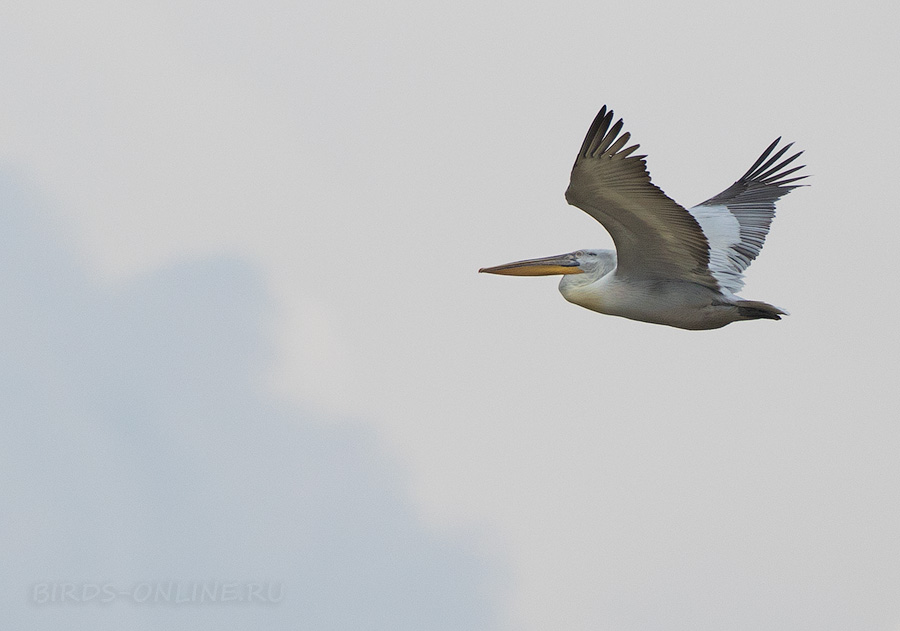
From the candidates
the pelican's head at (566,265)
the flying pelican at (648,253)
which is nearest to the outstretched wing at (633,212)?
the flying pelican at (648,253)

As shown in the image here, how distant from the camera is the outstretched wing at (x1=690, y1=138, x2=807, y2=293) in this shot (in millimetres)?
10875

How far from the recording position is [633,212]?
9.27m

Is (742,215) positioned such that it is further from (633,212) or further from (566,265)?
(633,212)


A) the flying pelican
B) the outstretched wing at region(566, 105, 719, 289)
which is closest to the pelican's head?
the flying pelican

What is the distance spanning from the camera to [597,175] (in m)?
8.91

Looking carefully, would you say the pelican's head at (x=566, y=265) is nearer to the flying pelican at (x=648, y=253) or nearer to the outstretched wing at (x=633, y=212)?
the flying pelican at (x=648, y=253)

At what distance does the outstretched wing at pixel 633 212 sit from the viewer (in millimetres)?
8672

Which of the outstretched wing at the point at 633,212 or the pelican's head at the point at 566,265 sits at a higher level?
the outstretched wing at the point at 633,212

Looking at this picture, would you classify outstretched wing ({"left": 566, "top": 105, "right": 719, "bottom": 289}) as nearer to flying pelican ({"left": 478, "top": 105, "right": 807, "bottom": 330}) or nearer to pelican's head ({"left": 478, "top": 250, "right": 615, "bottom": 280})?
flying pelican ({"left": 478, "top": 105, "right": 807, "bottom": 330})

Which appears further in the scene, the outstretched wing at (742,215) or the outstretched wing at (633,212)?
the outstretched wing at (742,215)

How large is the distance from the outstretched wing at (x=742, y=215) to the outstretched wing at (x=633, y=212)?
62 cm

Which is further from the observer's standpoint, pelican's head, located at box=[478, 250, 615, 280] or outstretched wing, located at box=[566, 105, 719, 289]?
pelican's head, located at box=[478, 250, 615, 280]

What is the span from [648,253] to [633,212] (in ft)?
2.06

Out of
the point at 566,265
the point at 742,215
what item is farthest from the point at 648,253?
the point at 742,215
